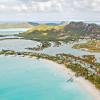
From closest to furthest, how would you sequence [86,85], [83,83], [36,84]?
[86,85] → [83,83] → [36,84]

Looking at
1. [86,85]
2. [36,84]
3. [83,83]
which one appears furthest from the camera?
[36,84]

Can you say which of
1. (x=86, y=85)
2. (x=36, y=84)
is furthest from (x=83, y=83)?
(x=36, y=84)

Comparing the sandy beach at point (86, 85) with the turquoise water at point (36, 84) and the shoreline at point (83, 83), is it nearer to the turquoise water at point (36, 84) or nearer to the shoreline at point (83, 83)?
the shoreline at point (83, 83)

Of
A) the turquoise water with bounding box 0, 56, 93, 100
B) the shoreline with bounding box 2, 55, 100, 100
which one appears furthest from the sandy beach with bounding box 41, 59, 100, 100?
the turquoise water with bounding box 0, 56, 93, 100

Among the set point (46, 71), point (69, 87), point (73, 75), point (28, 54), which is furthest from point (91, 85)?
point (28, 54)

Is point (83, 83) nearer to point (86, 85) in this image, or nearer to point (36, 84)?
point (86, 85)

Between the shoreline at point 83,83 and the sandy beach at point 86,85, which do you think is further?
the shoreline at point 83,83

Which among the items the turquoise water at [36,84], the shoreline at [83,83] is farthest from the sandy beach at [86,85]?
the turquoise water at [36,84]

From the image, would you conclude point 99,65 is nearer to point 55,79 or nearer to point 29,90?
point 55,79
